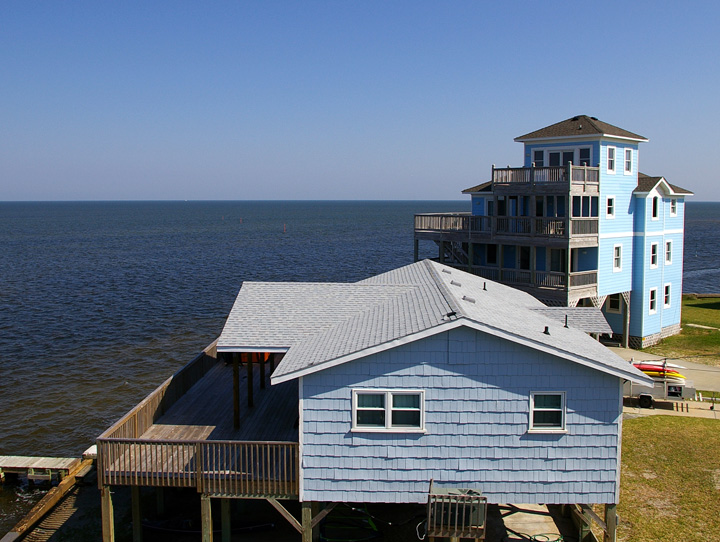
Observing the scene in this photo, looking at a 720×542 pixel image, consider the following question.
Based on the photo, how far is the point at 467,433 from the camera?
13.8 meters

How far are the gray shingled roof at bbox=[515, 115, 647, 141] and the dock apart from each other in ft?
82.1

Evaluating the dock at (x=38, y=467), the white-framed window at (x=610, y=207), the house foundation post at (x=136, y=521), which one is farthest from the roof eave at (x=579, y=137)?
the house foundation post at (x=136, y=521)

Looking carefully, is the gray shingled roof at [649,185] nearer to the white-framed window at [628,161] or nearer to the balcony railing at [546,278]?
the white-framed window at [628,161]

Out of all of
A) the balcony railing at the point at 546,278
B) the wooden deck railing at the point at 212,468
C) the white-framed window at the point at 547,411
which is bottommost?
the wooden deck railing at the point at 212,468

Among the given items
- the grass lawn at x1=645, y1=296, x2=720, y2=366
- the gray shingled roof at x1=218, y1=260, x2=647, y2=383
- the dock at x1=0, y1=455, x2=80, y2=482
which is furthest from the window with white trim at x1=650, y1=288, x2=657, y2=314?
the dock at x1=0, y1=455, x2=80, y2=482

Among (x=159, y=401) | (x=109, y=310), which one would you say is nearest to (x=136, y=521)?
(x=159, y=401)

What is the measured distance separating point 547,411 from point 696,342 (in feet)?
81.7

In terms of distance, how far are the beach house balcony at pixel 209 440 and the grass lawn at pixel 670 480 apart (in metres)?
8.22

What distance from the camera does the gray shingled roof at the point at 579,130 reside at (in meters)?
32.0

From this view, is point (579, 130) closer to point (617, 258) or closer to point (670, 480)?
point (617, 258)

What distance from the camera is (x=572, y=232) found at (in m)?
31.2

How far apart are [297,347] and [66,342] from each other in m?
29.1

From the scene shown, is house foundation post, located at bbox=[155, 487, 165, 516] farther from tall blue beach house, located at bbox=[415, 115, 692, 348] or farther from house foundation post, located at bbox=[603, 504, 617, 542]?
tall blue beach house, located at bbox=[415, 115, 692, 348]

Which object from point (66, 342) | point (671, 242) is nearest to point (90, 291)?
point (66, 342)
